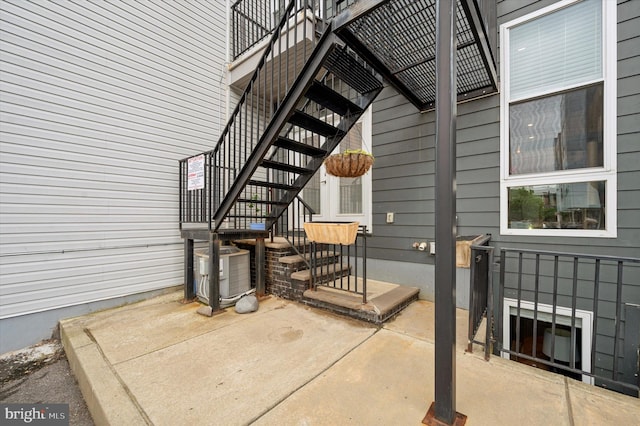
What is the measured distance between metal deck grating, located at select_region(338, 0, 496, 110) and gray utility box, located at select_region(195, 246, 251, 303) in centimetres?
269

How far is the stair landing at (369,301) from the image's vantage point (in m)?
2.63

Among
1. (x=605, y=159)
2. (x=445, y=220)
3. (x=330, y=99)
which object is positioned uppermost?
(x=330, y=99)

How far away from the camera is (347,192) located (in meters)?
4.25

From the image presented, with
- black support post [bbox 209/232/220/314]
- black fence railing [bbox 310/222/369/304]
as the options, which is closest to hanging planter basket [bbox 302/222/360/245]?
black fence railing [bbox 310/222/369/304]

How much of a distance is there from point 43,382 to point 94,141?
2.50 meters

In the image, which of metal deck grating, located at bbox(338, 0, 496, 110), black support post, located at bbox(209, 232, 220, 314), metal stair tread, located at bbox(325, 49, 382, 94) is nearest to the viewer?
metal deck grating, located at bbox(338, 0, 496, 110)

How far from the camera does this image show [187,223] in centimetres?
399

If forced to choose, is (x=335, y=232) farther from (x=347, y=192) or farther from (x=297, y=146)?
(x=347, y=192)

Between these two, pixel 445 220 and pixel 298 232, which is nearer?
pixel 445 220

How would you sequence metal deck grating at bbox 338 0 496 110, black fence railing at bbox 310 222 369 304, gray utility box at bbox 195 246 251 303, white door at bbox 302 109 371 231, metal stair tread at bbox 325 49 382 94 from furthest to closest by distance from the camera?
1. white door at bbox 302 109 371 231
2. gray utility box at bbox 195 246 251 303
3. black fence railing at bbox 310 222 369 304
4. metal stair tread at bbox 325 49 382 94
5. metal deck grating at bbox 338 0 496 110

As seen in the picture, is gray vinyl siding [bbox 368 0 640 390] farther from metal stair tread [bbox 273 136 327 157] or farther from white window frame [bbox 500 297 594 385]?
metal stair tread [bbox 273 136 327 157]

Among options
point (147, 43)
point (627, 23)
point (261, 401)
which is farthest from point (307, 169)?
point (627, 23)

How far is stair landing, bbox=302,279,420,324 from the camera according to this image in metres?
2.63

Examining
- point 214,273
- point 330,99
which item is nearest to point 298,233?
point 214,273
